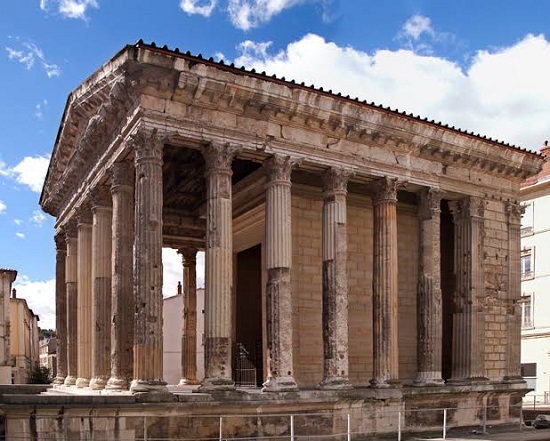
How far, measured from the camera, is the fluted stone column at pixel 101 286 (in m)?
15.4

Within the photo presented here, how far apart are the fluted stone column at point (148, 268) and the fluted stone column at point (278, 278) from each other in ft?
7.60

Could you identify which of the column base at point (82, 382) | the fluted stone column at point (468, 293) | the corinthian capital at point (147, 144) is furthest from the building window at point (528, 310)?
the corinthian capital at point (147, 144)

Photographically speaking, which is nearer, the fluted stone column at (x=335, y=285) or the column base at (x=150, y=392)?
the column base at (x=150, y=392)

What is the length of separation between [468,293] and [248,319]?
5.98 metres

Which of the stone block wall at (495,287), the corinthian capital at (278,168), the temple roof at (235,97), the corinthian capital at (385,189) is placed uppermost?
the temple roof at (235,97)

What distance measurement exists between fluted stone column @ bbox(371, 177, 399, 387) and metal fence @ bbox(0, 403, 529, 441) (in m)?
0.98

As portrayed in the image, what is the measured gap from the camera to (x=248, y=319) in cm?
1950

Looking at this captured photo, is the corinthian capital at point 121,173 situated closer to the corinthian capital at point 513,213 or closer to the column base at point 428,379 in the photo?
the column base at point 428,379

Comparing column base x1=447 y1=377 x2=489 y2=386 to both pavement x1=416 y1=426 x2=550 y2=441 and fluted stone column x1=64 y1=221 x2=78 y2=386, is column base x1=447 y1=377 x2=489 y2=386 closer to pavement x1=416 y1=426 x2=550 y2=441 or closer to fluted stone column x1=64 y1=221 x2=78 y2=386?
pavement x1=416 y1=426 x2=550 y2=441

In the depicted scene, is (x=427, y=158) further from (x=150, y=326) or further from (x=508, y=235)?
(x=150, y=326)

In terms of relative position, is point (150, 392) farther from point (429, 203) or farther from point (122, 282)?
point (429, 203)

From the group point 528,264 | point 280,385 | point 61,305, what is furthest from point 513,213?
point 528,264

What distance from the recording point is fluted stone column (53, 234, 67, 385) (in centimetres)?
2005

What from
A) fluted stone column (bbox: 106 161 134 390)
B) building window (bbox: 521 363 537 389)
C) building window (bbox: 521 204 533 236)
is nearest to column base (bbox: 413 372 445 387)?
fluted stone column (bbox: 106 161 134 390)
